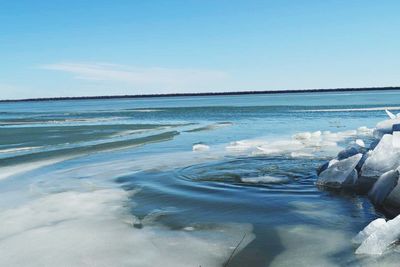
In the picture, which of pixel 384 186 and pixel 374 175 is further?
pixel 374 175

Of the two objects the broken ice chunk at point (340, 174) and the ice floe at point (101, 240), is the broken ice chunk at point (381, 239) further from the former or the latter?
the broken ice chunk at point (340, 174)

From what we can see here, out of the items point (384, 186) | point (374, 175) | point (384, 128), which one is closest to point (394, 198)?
point (384, 186)

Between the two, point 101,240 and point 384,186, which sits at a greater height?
point 384,186

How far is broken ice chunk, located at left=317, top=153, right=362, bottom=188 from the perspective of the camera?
23.7 ft

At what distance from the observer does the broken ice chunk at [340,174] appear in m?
7.24

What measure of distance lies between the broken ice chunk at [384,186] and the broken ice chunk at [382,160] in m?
0.40

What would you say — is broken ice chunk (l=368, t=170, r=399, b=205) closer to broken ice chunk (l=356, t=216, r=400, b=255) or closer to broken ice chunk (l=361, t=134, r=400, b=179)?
broken ice chunk (l=361, t=134, r=400, b=179)

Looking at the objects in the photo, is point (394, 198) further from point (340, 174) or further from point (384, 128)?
point (384, 128)

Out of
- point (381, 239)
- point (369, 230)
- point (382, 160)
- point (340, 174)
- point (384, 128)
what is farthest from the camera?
point (384, 128)

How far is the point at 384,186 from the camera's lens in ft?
20.5

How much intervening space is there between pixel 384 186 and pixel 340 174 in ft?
3.75

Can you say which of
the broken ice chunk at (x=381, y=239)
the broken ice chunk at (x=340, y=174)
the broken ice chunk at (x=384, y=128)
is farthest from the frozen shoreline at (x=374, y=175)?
the broken ice chunk at (x=384, y=128)

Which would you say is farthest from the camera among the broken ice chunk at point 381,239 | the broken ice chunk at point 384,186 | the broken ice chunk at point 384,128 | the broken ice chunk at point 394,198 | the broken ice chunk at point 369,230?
the broken ice chunk at point 384,128

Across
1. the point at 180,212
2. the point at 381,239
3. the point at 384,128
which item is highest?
the point at 384,128
